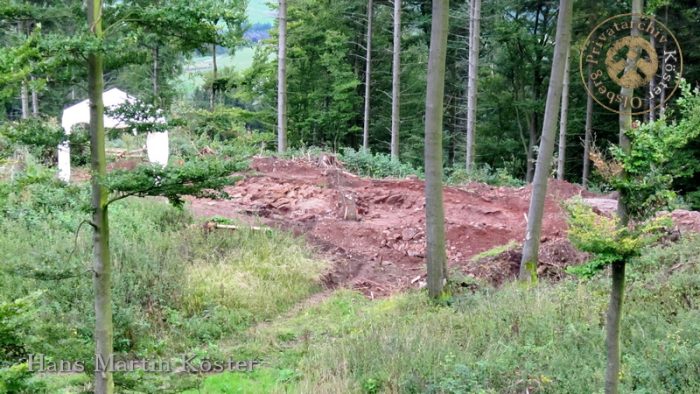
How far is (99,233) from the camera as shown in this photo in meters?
3.58

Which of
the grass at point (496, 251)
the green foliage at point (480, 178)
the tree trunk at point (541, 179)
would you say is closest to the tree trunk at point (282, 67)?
the green foliage at point (480, 178)

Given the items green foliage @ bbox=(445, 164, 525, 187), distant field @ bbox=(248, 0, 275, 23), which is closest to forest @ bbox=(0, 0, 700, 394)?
green foliage @ bbox=(445, 164, 525, 187)

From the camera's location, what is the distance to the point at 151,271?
376 inches

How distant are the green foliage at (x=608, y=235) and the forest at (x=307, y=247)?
0.02m

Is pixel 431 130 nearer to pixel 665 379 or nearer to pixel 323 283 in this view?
pixel 323 283

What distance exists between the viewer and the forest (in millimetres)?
3568

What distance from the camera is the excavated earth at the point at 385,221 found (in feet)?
36.7

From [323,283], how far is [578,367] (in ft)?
18.6

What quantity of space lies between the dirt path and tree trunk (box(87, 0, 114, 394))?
6.76m

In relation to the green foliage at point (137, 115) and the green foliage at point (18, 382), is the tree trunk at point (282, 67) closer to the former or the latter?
the green foliage at point (137, 115)

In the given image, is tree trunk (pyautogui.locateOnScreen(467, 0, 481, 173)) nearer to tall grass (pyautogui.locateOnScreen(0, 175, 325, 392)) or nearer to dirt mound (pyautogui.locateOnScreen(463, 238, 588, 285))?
dirt mound (pyautogui.locateOnScreen(463, 238, 588, 285))

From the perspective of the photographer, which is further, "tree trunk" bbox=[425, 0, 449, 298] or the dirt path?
the dirt path

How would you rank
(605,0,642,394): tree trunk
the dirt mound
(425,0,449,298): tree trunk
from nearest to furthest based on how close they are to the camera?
(605,0,642,394): tree trunk → (425,0,449,298): tree trunk → the dirt mound

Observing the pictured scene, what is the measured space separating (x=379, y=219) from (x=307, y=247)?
283cm
